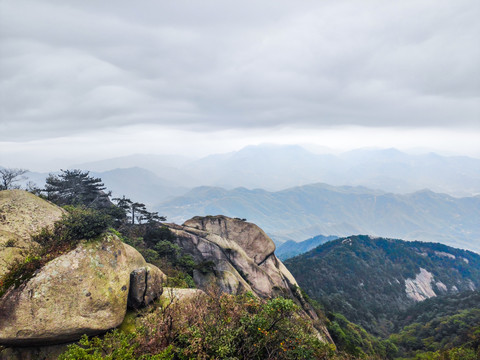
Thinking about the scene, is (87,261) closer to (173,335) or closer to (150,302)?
(150,302)

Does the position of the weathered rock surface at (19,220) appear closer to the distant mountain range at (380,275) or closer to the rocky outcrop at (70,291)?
the rocky outcrop at (70,291)

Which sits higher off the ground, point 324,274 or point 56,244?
point 56,244

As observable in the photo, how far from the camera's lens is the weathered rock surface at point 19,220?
482 inches

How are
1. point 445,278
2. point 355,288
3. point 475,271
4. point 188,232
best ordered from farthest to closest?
point 475,271, point 445,278, point 355,288, point 188,232

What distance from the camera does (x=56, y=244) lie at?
Result: 12.8m

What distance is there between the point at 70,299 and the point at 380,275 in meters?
144

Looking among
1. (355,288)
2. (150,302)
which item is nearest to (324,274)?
(355,288)

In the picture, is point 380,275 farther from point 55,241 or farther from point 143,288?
point 55,241

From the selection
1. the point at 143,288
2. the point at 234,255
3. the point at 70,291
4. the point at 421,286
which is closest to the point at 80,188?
the point at 234,255

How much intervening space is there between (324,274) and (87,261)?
124 metres

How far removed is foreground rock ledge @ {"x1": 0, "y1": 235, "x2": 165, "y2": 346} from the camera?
34.4 feet

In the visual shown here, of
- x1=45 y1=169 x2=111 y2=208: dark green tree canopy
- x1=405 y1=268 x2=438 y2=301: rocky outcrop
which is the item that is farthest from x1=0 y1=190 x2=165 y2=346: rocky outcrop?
x1=405 y1=268 x2=438 y2=301: rocky outcrop

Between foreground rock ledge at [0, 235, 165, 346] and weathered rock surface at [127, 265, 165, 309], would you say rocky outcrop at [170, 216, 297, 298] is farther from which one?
foreground rock ledge at [0, 235, 165, 346]

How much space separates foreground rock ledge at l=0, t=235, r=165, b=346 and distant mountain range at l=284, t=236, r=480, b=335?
84.3 m
